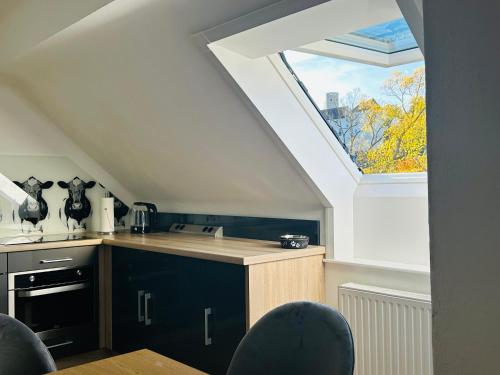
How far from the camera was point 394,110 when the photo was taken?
2.77m

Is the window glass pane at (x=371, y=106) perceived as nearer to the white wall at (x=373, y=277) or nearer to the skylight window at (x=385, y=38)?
the skylight window at (x=385, y=38)

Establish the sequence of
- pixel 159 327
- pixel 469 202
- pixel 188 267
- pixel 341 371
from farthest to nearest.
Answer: pixel 159 327, pixel 188 267, pixel 341 371, pixel 469 202

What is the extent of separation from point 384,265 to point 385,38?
1.13 m

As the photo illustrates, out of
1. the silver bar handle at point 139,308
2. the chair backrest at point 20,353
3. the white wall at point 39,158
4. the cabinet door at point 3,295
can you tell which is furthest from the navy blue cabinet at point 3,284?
the chair backrest at point 20,353

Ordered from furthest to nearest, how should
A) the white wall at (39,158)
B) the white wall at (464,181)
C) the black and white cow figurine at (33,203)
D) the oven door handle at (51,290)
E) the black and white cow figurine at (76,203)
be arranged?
the black and white cow figurine at (76,203), the black and white cow figurine at (33,203), the white wall at (39,158), the oven door handle at (51,290), the white wall at (464,181)

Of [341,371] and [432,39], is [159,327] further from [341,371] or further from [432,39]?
[432,39]

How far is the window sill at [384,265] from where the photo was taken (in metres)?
2.59

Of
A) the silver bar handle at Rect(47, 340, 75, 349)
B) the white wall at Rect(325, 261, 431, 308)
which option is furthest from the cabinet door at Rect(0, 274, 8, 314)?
the white wall at Rect(325, 261, 431, 308)

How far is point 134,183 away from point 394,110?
2.22 m

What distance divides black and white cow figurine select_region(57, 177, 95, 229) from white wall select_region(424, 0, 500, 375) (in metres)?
3.61

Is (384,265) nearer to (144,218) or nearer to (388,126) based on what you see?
(388,126)

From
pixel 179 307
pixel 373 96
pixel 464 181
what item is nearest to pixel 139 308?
pixel 179 307

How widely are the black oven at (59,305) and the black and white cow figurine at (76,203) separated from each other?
670 millimetres

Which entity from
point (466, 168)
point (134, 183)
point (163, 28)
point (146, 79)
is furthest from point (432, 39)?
point (134, 183)
